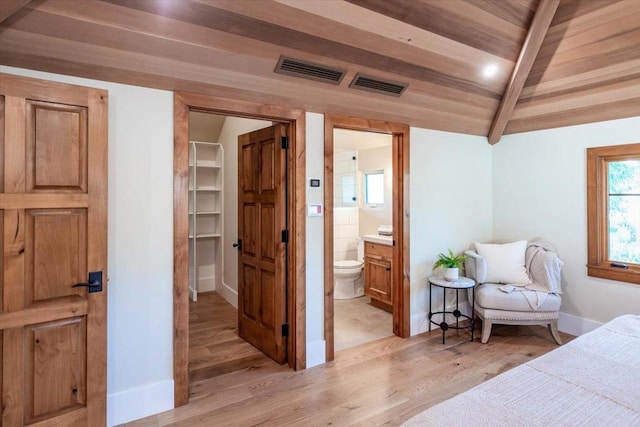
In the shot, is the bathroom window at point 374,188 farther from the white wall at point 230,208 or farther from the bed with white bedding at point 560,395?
the bed with white bedding at point 560,395

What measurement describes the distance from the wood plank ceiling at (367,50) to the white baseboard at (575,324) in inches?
79.1

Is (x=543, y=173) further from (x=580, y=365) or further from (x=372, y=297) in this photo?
(x=580, y=365)

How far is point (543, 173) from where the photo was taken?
12.4ft

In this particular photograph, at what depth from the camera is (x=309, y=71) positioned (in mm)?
2430

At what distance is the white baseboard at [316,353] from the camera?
2889 mm

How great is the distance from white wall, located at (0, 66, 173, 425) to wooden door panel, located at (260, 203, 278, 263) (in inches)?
35.0

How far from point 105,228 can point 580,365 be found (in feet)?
8.03

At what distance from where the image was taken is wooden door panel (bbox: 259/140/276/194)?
299cm

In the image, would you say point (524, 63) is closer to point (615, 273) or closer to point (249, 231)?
point (615, 273)

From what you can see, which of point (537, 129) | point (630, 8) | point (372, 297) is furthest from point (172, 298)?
point (537, 129)

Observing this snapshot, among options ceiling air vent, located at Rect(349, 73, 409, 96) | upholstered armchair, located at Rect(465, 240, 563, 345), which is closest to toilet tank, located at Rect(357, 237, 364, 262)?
upholstered armchair, located at Rect(465, 240, 563, 345)

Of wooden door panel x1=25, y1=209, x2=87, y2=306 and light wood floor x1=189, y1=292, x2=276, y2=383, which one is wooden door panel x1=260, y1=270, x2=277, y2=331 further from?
wooden door panel x1=25, y1=209, x2=87, y2=306

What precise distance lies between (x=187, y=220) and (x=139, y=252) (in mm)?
357

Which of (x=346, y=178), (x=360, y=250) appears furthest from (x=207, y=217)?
(x=360, y=250)
